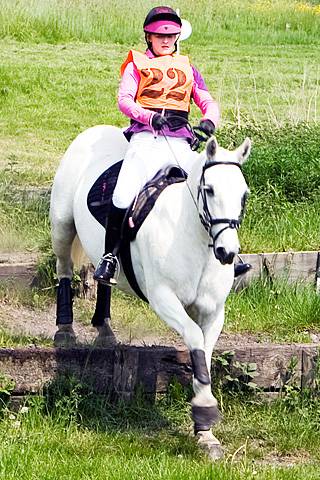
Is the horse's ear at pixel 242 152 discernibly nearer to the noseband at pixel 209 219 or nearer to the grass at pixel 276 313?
the noseband at pixel 209 219

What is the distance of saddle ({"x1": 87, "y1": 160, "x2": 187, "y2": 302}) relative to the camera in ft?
20.8

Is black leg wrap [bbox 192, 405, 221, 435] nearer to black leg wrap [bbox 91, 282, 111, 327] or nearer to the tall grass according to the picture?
black leg wrap [bbox 91, 282, 111, 327]

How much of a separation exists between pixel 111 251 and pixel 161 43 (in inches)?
53.4

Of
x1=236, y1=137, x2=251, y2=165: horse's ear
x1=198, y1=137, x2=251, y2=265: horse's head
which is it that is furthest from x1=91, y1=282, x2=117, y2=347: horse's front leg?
x1=236, y1=137, x2=251, y2=165: horse's ear

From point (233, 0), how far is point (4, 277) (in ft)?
70.8

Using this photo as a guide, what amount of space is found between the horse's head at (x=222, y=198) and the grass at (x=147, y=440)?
1104 mm

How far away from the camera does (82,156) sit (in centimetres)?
752

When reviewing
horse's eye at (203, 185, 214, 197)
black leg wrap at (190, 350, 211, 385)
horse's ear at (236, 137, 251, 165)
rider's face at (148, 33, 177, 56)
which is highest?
rider's face at (148, 33, 177, 56)

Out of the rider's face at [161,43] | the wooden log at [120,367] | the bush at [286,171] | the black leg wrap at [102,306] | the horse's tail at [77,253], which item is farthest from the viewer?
the bush at [286,171]

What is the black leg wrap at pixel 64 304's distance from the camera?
7.59 metres

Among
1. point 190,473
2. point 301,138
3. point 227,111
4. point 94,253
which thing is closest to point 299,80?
point 227,111

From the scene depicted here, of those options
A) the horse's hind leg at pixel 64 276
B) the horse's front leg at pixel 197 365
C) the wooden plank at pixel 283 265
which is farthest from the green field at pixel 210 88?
the horse's front leg at pixel 197 365

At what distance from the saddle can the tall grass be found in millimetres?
12947

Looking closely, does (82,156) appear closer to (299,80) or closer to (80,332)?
A: (80,332)
